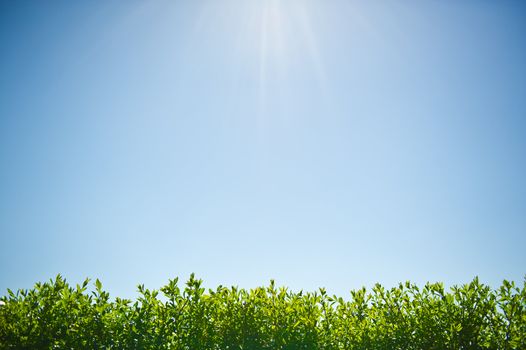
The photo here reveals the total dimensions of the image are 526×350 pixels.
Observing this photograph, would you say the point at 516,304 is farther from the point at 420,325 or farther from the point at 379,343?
the point at 379,343

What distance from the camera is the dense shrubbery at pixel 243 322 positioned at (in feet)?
25.8

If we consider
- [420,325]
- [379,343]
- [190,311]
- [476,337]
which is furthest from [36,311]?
[476,337]

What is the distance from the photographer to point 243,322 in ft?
27.6

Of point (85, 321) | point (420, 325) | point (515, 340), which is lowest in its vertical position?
point (515, 340)

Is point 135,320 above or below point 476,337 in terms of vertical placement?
above

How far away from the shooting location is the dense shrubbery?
7.87m

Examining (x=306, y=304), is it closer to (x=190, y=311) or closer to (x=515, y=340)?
(x=190, y=311)

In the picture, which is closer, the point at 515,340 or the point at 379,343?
the point at 515,340

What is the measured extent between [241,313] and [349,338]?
11.8 feet

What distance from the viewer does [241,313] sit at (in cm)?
853

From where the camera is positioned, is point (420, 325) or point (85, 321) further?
point (420, 325)

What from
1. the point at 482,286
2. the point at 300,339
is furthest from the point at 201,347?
the point at 482,286

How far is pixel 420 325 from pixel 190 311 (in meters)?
7.42

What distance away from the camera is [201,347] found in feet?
26.1
